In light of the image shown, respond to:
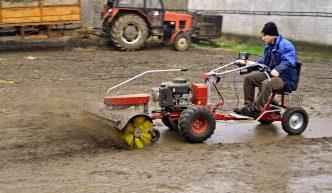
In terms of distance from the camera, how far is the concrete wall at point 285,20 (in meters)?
18.7

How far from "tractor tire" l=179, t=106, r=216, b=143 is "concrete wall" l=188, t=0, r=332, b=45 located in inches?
484

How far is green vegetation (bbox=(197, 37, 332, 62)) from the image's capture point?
17812mm

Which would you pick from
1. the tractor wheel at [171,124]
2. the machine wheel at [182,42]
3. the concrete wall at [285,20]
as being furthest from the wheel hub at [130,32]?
→ the tractor wheel at [171,124]

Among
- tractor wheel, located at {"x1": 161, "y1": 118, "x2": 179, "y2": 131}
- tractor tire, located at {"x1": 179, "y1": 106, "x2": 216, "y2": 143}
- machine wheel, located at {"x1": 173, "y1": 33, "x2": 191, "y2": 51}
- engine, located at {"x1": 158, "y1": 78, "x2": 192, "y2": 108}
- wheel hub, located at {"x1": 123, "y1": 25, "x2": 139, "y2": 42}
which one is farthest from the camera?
machine wheel, located at {"x1": 173, "y1": 33, "x2": 191, "y2": 51}

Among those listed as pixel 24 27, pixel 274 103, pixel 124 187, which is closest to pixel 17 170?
pixel 124 187

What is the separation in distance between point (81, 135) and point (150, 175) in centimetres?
187

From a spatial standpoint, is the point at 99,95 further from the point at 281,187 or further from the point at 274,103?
the point at 281,187

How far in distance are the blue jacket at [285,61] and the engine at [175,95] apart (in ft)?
4.44

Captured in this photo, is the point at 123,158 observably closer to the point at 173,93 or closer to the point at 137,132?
the point at 137,132

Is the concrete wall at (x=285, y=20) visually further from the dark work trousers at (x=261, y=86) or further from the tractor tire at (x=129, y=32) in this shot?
the dark work trousers at (x=261, y=86)

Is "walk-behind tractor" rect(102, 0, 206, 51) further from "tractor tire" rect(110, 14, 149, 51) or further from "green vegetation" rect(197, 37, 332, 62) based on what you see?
"green vegetation" rect(197, 37, 332, 62)

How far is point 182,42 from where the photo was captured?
59.3 feet

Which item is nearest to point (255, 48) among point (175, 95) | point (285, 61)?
point (285, 61)

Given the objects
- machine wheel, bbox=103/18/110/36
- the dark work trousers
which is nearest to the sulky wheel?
Answer: the dark work trousers
